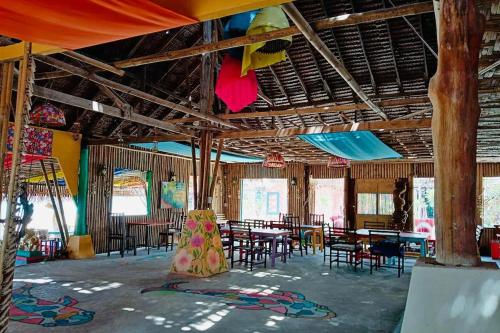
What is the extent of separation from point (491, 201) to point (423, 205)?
2038mm

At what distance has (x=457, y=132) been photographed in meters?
1.95

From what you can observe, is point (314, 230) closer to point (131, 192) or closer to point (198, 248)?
point (198, 248)

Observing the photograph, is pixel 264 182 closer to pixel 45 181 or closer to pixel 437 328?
pixel 45 181

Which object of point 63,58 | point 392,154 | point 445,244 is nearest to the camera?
point 445,244

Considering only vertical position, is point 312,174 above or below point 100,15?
below

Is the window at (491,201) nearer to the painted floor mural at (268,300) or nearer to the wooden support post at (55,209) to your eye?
the painted floor mural at (268,300)

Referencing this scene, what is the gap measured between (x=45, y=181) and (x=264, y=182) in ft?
28.2

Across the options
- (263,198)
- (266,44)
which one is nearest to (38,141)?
(266,44)

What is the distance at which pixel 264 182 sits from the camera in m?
15.9

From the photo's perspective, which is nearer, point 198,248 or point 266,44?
point 266,44

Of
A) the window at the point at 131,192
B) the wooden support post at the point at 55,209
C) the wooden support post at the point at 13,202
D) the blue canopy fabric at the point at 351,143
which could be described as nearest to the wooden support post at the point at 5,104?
the wooden support post at the point at 13,202

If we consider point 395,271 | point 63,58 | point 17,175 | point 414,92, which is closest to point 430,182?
point 395,271

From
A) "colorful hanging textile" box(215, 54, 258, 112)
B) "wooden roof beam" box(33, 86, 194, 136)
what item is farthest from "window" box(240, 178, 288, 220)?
"colorful hanging textile" box(215, 54, 258, 112)

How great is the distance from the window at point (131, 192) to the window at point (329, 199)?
21.1ft
